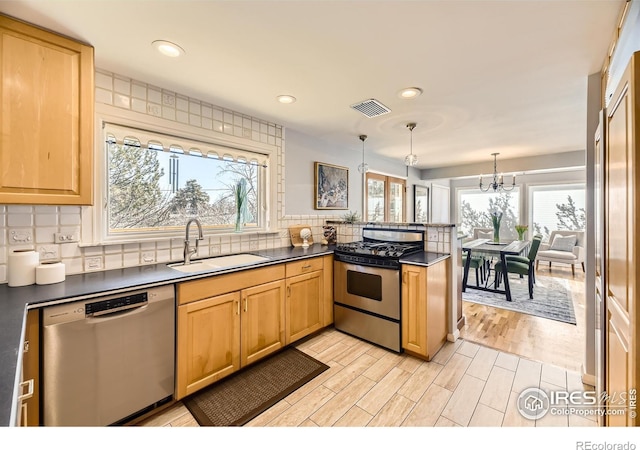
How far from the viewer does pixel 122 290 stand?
5.22 feet

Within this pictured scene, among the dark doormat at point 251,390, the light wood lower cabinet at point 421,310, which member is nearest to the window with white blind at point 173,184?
the dark doormat at point 251,390

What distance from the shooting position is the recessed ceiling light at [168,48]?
1681 mm

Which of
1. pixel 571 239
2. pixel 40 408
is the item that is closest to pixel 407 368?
pixel 40 408

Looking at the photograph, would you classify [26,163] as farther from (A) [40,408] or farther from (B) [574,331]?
(B) [574,331]

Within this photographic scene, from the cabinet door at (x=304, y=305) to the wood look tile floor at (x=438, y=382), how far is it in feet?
0.52

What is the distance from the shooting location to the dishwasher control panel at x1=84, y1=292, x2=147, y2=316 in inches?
59.0

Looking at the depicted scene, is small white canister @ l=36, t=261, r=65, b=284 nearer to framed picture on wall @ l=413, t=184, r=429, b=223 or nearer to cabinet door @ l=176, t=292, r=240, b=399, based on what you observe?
cabinet door @ l=176, t=292, r=240, b=399

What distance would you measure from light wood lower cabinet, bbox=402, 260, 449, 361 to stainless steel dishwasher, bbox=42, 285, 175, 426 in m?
1.89

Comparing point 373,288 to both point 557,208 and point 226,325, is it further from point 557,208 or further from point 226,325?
point 557,208

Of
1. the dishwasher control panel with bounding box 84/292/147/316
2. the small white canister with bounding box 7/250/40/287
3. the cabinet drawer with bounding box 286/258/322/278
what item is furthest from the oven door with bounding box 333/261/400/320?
the small white canister with bounding box 7/250/40/287

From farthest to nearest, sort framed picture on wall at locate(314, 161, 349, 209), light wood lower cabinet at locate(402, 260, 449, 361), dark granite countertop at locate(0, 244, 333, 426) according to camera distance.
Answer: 1. framed picture on wall at locate(314, 161, 349, 209)
2. light wood lower cabinet at locate(402, 260, 449, 361)
3. dark granite countertop at locate(0, 244, 333, 426)

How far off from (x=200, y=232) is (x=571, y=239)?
23.0 feet

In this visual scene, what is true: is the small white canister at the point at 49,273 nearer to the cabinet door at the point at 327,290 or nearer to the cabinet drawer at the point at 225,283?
the cabinet drawer at the point at 225,283

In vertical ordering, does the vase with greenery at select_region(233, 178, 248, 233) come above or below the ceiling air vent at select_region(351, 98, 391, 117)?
below
